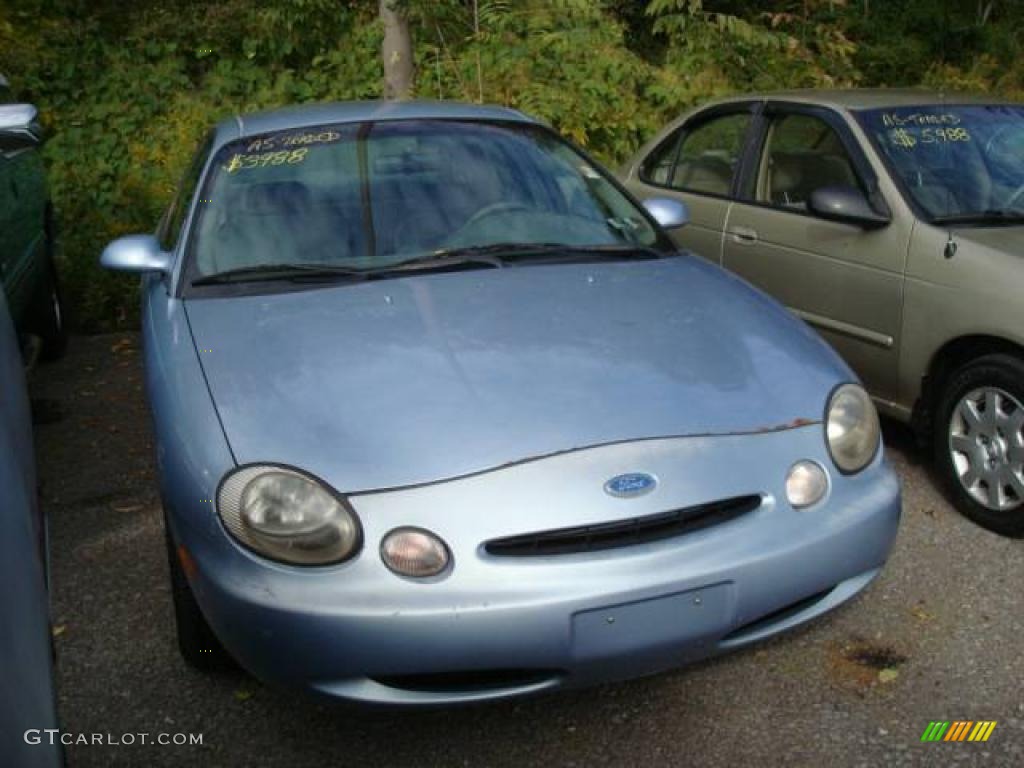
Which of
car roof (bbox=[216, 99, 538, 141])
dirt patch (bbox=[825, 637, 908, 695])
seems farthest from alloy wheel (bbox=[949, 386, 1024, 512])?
car roof (bbox=[216, 99, 538, 141])

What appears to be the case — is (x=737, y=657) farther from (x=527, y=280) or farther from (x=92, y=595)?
(x=92, y=595)

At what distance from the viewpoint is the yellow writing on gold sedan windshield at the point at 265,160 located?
A: 3.91 meters

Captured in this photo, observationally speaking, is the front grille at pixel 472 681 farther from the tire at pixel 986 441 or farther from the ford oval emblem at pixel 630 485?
the tire at pixel 986 441

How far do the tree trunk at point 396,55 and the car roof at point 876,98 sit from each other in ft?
15.7

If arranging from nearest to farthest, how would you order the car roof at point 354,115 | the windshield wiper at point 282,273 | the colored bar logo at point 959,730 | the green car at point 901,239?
the colored bar logo at point 959,730
the windshield wiper at point 282,273
the green car at point 901,239
the car roof at point 354,115

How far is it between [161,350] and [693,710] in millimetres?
1748

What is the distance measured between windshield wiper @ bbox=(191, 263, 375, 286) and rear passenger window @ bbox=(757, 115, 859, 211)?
216 centimetres

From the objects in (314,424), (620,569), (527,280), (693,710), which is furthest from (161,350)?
(693,710)

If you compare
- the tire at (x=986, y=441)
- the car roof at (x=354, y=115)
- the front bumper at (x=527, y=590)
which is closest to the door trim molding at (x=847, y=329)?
the tire at (x=986, y=441)

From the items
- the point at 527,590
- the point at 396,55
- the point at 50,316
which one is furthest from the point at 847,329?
the point at 396,55

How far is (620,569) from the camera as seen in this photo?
2.43 metres

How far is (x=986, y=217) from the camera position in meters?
4.23

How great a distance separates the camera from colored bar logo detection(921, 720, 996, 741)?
2734 mm

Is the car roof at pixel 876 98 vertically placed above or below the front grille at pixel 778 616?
above
